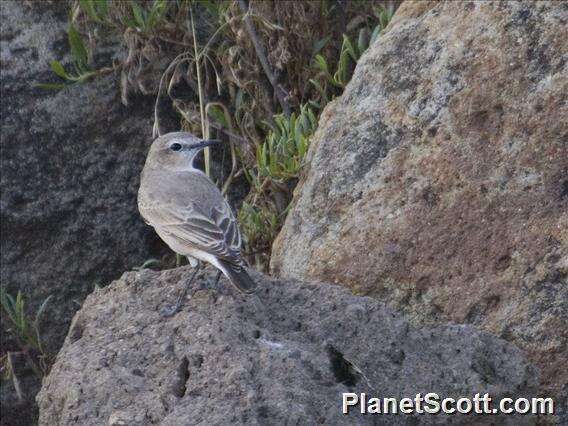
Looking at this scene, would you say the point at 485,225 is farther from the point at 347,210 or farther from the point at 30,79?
the point at 30,79

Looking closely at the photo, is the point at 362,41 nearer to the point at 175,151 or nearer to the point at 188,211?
the point at 175,151

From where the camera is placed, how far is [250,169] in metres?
9.34

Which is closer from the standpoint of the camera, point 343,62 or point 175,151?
point 175,151

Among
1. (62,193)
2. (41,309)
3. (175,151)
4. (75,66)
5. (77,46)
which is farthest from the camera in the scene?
(75,66)

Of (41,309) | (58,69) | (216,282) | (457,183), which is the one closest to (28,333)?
(41,309)

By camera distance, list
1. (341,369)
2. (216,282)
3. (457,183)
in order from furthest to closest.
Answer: (457,183)
(216,282)
(341,369)

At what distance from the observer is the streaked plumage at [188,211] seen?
6828 millimetres

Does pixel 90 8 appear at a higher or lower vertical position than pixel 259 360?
higher

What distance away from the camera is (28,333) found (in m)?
9.17

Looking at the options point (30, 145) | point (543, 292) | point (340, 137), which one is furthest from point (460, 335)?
point (30, 145)

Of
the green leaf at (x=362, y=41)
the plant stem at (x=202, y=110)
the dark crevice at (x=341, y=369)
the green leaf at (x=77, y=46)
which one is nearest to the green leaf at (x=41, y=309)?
the plant stem at (x=202, y=110)

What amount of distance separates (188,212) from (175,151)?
1.01m

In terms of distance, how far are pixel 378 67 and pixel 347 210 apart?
103 cm

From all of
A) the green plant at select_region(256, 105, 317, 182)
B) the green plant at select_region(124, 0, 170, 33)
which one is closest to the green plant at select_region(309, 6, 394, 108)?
the green plant at select_region(256, 105, 317, 182)
